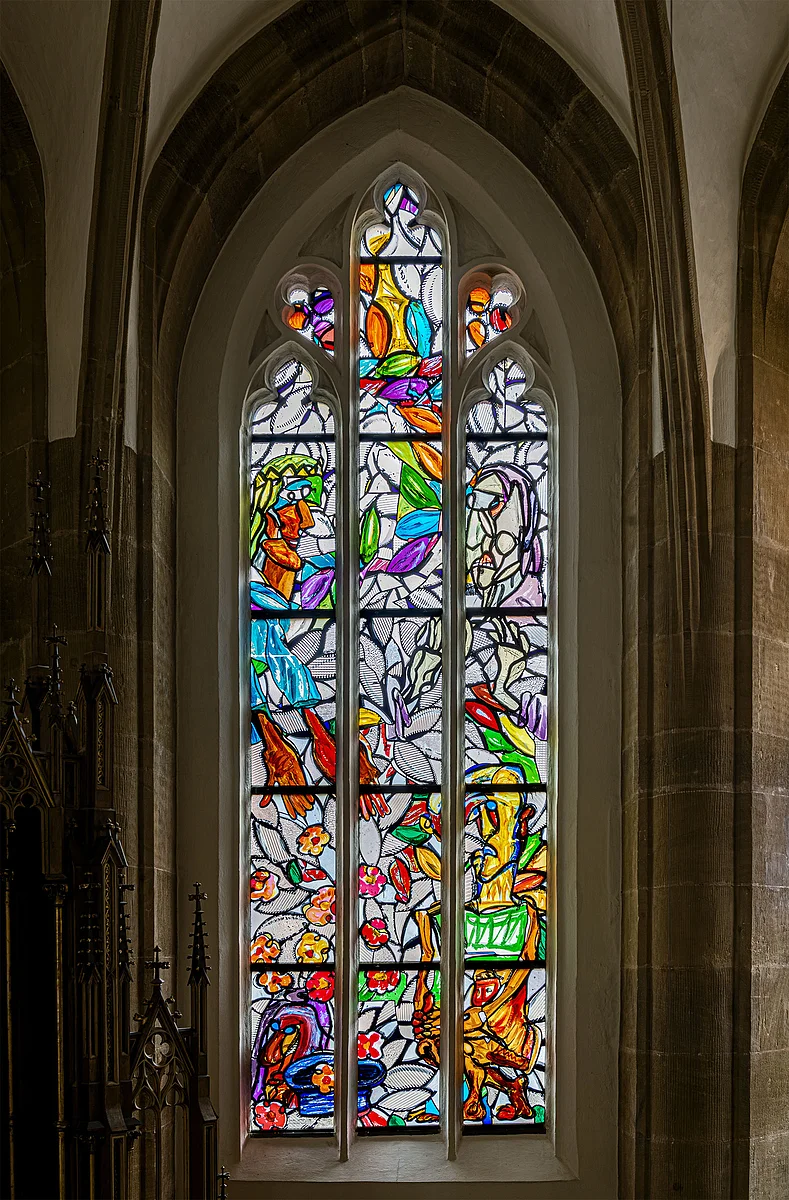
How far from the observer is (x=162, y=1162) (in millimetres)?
7043

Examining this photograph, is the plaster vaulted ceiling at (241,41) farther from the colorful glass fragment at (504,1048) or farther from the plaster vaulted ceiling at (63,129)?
the colorful glass fragment at (504,1048)

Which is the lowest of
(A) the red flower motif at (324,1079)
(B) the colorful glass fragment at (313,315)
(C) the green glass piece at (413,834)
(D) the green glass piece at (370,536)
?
(A) the red flower motif at (324,1079)

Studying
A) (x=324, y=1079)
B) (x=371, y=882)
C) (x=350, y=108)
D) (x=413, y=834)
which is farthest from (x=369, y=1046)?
(x=350, y=108)

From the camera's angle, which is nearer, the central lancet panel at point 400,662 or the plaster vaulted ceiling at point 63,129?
the plaster vaulted ceiling at point 63,129

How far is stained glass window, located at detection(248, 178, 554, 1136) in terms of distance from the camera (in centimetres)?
763

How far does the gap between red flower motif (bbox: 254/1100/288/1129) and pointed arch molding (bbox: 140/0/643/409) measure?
353 centimetres

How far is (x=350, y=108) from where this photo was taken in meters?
8.38

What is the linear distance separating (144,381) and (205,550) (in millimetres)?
920

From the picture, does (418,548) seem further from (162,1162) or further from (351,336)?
(162,1162)

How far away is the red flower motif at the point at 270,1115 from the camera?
7562mm

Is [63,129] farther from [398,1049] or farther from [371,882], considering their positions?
[398,1049]

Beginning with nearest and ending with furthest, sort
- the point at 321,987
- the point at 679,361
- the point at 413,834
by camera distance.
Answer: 1. the point at 679,361
2. the point at 321,987
3. the point at 413,834

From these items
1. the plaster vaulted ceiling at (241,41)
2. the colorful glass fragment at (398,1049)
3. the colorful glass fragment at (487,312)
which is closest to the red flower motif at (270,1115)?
the colorful glass fragment at (398,1049)

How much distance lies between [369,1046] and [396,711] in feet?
5.25
